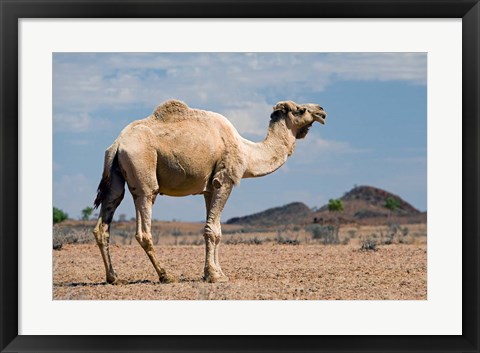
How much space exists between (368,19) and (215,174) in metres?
5.30

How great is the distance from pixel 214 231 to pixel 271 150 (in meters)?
1.91

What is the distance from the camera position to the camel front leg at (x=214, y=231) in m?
16.5

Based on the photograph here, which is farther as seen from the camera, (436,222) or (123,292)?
(123,292)

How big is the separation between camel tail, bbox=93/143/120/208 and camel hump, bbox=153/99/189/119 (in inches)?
38.5

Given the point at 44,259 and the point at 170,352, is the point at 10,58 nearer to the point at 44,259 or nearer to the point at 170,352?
the point at 44,259

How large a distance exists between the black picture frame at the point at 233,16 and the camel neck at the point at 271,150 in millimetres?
5567

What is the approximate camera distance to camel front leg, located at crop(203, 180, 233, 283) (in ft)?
54.2

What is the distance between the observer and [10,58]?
11.9 m

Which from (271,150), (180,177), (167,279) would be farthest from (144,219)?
(271,150)

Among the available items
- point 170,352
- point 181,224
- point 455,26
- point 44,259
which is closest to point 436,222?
point 455,26

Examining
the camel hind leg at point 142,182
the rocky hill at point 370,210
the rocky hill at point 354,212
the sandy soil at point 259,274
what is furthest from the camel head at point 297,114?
the rocky hill at point 354,212

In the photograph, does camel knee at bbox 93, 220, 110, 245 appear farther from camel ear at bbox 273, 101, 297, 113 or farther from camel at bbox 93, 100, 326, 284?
camel ear at bbox 273, 101, 297, 113

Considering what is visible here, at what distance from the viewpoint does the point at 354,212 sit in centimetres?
7531

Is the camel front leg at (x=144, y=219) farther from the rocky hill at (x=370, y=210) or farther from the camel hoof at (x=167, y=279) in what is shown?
the rocky hill at (x=370, y=210)
